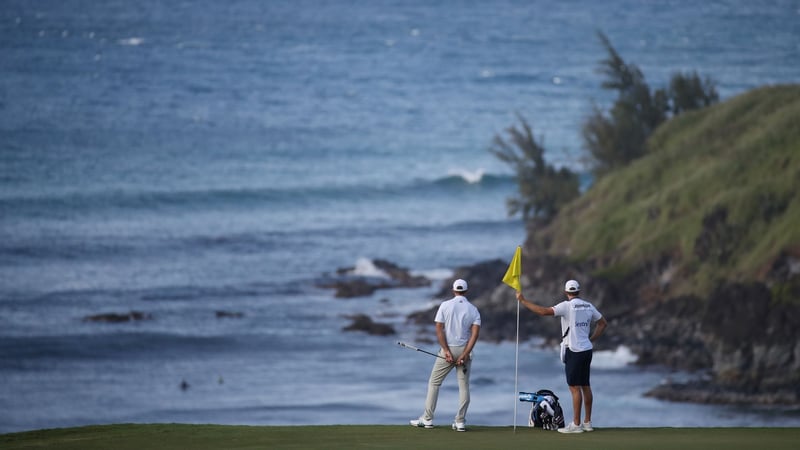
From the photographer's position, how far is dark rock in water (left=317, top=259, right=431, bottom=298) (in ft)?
214

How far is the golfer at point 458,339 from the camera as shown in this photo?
1888cm

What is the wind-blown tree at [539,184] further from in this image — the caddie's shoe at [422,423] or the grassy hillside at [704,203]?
the caddie's shoe at [422,423]

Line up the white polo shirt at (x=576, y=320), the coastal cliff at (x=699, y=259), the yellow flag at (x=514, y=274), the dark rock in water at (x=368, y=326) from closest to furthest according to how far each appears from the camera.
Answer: the white polo shirt at (x=576, y=320), the yellow flag at (x=514, y=274), the coastal cliff at (x=699, y=259), the dark rock in water at (x=368, y=326)

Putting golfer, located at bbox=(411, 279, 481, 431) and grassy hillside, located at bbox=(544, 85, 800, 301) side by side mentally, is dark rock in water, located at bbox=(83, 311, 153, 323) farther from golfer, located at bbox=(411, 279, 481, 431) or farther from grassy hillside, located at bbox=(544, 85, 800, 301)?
golfer, located at bbox=(411, 279, 481, 431)

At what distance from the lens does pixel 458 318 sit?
1891 centimetres

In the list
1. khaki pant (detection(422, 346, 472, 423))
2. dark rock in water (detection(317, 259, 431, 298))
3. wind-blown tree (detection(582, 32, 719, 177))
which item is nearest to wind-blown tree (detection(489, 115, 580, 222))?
wind-blown tree (detection(582, 32, 719, 177))

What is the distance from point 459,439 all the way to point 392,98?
89.6 m

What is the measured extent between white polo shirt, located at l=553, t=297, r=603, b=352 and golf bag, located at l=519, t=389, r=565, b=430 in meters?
1.09

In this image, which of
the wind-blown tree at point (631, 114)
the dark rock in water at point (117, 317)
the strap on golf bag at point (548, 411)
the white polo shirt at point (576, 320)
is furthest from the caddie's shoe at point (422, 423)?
the wind-blown tree at point (631, 114)

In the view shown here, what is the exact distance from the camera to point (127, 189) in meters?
88.4

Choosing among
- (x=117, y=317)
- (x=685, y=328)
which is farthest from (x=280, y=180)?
(x=685, y=328)

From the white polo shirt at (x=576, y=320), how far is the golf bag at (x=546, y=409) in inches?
43.0

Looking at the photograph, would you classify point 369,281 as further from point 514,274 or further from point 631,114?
point 514,274

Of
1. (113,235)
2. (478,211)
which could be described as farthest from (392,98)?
(113,235)
